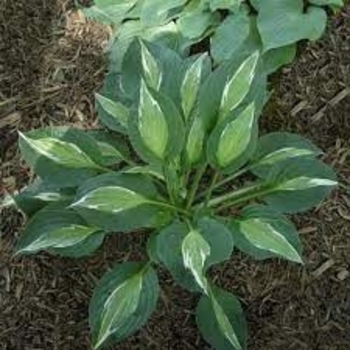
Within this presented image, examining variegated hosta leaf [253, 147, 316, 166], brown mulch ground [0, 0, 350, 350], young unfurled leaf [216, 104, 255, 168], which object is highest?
young unfurled leaf [216, 104, 255, 168]

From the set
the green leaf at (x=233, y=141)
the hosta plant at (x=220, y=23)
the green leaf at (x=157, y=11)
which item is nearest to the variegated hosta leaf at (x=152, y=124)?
the green leaf at (x=233, y=141)

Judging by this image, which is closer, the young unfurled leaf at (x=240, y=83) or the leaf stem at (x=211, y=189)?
the young unfurled leaf at (x=240, y=83)

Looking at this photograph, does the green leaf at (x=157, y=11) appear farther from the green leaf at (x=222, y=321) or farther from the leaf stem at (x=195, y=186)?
the green leaf at (x=222, y=321)

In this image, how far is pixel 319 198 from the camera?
1.89 m

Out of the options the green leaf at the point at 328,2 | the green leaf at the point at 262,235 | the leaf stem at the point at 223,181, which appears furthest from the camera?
the green leaf at the point at 328,2

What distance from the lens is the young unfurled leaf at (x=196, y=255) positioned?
172cm

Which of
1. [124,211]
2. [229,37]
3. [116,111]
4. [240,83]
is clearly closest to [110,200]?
[124,211]

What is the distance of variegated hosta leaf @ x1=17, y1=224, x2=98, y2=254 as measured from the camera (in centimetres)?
186

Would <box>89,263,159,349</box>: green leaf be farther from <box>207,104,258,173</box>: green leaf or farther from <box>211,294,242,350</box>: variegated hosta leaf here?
<box>207,104,258,173</box>: green leaf

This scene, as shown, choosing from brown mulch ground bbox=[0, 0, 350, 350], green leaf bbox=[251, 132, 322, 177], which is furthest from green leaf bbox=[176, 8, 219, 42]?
green leaf bbox=[251, 132, 322, 177]

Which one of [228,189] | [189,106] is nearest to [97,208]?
[189,106]

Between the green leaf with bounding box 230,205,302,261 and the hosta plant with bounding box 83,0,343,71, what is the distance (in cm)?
48

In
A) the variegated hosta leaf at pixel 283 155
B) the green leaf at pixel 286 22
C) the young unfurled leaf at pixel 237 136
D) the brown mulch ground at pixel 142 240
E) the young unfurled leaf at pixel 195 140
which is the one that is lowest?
the brown mulch ground at pixel 142 240

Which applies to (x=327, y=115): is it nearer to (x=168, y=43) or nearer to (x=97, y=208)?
(x=168, y=43)
